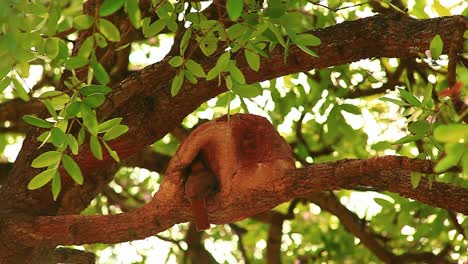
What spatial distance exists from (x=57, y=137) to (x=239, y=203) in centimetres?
56

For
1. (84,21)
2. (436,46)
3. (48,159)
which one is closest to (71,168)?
(48,159)

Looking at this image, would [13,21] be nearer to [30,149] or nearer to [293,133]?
[30,149]

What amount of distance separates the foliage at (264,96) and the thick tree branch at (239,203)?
0.33ft

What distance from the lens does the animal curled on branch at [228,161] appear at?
7.34 ft

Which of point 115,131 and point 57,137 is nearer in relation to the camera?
point 57,137

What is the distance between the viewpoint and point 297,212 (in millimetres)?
4406

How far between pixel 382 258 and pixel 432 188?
1.51 metres

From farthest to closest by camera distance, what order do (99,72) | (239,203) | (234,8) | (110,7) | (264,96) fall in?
(264,96)
(239,203)
(99,72)
(234,8)
(110,7)

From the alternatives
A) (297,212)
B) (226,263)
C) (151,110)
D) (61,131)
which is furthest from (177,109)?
(297,212)

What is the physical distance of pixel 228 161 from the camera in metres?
2.30

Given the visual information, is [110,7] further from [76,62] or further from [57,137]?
[57,137]

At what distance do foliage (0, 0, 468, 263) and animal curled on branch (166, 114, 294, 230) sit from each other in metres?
0.10

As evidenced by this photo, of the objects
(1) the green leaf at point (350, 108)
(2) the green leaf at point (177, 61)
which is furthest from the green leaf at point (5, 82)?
(1) the green leaf at point (350, 108)

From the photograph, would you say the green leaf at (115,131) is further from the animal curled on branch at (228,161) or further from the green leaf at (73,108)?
the animal curled on branch at (228,161)
